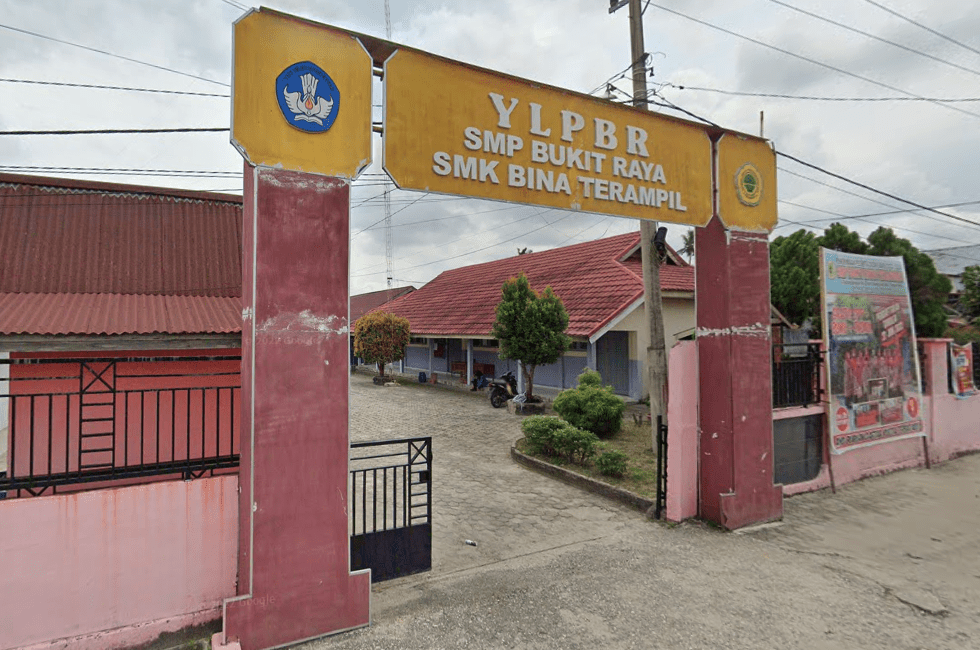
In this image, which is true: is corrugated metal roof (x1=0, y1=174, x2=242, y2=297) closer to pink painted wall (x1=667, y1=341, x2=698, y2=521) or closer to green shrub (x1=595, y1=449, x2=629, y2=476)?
green shrub (x1=595, y1=449, x2=629, y2=476)

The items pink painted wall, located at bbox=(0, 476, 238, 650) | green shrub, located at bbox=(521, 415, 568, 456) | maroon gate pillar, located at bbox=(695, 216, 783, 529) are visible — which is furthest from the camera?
green shrub, located at bbox=(521, 415, 568, 456)

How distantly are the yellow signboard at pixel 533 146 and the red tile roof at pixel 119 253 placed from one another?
3.08 metres

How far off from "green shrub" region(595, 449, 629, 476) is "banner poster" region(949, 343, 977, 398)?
7276 mm

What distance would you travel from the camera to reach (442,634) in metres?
4.37

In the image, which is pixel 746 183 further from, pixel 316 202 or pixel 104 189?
pixel 104 189

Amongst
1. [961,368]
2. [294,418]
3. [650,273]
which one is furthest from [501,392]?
[294,418]

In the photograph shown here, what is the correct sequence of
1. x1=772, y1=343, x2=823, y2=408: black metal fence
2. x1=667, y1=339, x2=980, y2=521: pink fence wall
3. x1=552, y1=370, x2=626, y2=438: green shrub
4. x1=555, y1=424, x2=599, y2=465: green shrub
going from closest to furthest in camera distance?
x1=667, y1=339, x2=980, y2=521: pink fence wall → x1=772, y1=343, x2=823, y2=408: black metal fence → x1=555, y1=424, x2=599, y2=465: green shrub → x1=552, y1=370, x2=626, y2=438: green shrub

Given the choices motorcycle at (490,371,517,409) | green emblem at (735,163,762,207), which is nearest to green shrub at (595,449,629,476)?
green emblem at (735,163,762,207)

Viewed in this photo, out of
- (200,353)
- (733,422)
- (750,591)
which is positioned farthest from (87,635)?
(733,422)

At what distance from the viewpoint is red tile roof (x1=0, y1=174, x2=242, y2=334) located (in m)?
6.51

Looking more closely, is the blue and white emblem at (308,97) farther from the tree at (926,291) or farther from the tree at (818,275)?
the tree at (926,291)

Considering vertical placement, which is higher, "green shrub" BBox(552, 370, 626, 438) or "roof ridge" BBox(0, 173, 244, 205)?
"roof ridge" BBox(0, 173, 244, 205)

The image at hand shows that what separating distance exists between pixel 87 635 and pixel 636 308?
49.1ft

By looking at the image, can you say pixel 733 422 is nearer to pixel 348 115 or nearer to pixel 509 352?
pixel 348 115
